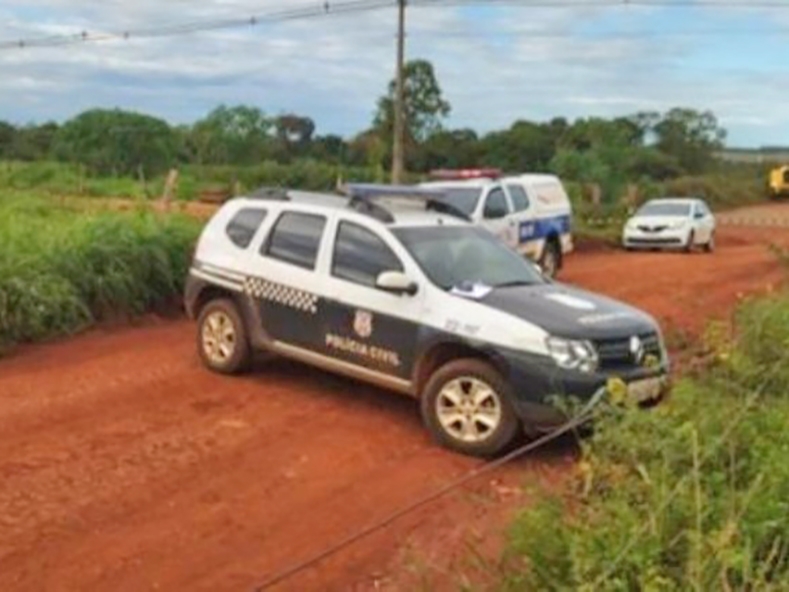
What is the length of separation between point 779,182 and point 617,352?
52.6m

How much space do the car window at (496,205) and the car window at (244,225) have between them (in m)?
7.96

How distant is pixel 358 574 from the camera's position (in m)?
6.21

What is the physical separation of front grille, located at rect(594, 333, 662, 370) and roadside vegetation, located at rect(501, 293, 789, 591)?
200 cm

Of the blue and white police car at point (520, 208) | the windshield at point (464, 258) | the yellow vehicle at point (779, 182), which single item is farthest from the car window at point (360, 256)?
the yellow vehicle at point (779, 182)

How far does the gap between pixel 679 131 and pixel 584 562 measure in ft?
218

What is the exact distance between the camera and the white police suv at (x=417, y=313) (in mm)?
8281

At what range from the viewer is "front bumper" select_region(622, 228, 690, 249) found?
28844mm

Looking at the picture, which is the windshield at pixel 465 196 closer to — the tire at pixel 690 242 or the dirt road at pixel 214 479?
the dirt road at pixel 214 479

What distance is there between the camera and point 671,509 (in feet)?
15.2

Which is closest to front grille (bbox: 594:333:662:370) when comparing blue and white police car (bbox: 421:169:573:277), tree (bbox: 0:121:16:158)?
blue and white police car (bbox: 421:169:573:277)

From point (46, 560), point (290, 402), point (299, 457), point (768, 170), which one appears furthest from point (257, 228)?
point (768, 170)

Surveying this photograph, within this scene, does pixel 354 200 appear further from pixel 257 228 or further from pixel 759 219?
pixel 759 219

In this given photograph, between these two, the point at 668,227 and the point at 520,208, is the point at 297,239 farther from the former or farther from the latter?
the point at 668,227

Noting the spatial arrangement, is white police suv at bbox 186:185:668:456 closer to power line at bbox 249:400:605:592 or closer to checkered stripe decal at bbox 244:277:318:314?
checkered stripe decal at bbox 244:277:318:314
